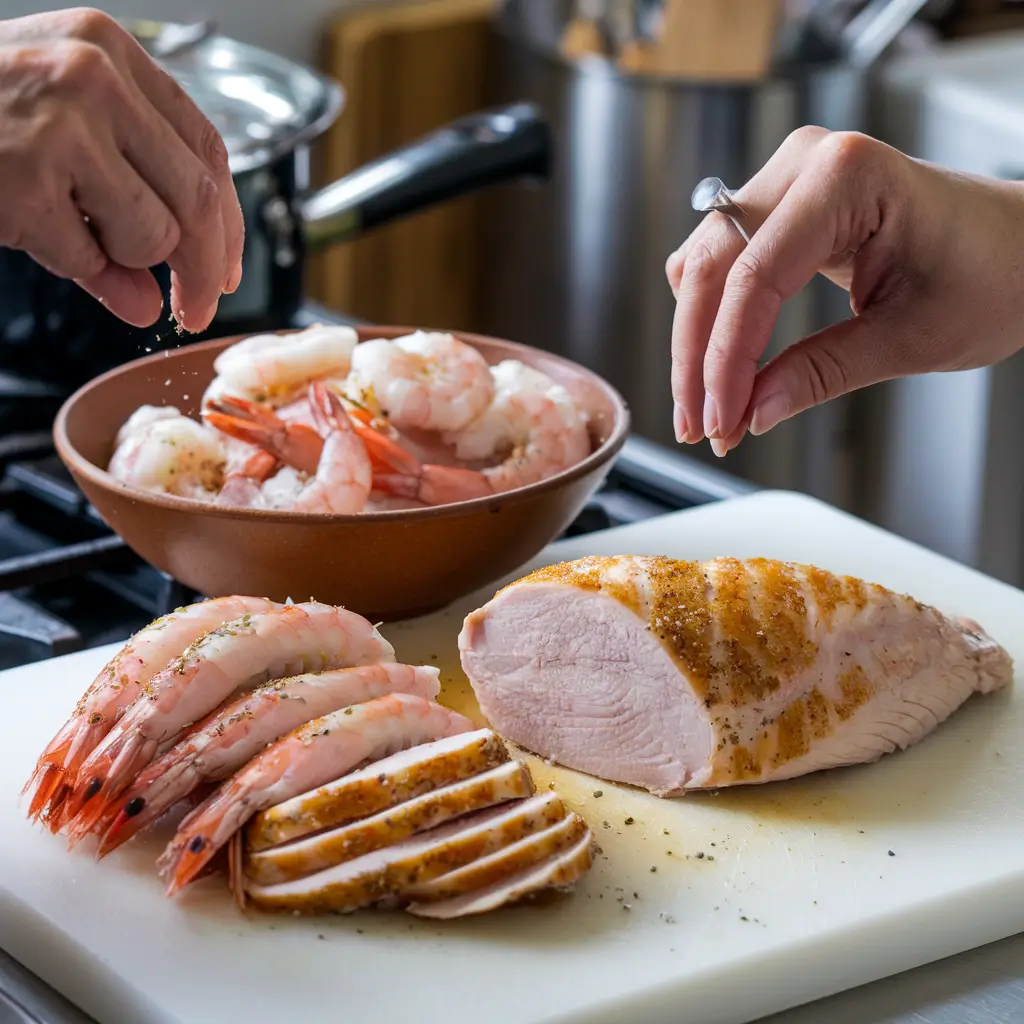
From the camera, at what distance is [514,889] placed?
1.17m

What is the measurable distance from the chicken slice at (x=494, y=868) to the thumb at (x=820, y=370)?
435mm

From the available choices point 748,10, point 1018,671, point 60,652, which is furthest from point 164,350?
point 748,10

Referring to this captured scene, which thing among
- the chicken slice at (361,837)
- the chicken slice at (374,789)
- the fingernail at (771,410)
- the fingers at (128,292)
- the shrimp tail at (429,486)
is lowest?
the chicken slice at (361,837)

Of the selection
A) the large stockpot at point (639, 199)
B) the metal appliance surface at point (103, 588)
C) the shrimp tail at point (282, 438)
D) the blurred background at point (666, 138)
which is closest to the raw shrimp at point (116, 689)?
the metal appliance surface at point (103, 588)

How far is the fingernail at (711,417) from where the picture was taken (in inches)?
54.7

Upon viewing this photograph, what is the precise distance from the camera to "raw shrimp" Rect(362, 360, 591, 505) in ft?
5.26

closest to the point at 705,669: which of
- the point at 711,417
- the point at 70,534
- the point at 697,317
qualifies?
the point at 711,417

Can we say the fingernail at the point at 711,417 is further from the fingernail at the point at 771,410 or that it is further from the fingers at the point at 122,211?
the fingers at the point at 122,211

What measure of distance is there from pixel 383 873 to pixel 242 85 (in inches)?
58.9

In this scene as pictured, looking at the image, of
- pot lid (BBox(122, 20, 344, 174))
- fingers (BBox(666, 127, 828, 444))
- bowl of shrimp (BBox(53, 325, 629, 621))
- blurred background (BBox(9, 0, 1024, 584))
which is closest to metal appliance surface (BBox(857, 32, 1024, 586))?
blurred background (BBox(9, 0, 1024, 584))

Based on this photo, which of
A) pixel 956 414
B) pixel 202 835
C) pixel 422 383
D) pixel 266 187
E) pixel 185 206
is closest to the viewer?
pixel 202 835

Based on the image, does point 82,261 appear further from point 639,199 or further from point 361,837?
point 639,199

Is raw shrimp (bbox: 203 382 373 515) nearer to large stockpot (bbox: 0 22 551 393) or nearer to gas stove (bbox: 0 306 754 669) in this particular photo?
gas stove (bbox: 0 306 754 669)

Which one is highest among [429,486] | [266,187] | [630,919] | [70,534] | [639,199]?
[266,187]
